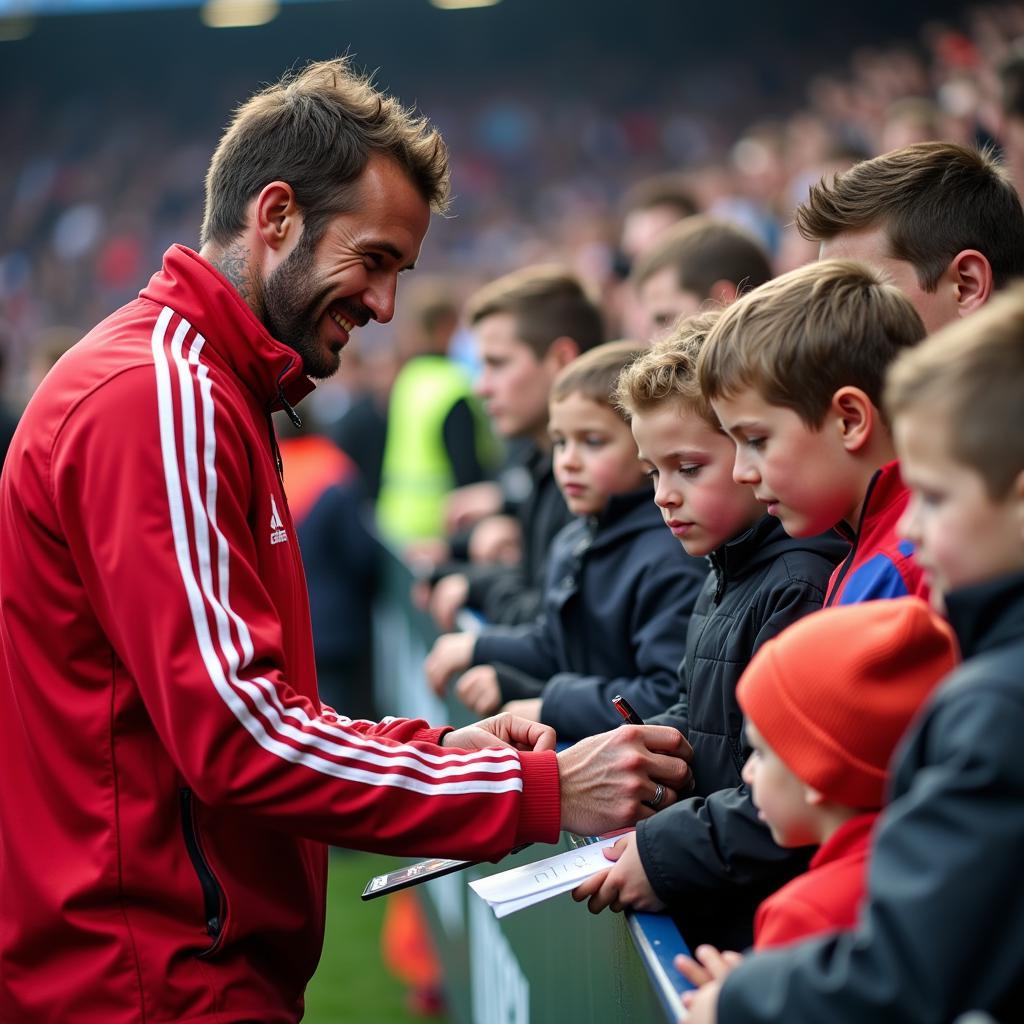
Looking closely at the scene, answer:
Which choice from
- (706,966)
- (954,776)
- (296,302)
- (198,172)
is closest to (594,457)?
(296,302)

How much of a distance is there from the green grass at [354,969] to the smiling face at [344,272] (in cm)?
356

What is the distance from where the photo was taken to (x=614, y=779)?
232 cm

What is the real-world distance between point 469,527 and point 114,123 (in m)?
19.0

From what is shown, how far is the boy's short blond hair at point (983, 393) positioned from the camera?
4.61 ft

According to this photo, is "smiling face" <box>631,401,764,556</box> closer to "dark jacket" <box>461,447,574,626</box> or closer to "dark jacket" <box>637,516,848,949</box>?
"dark jacket" <box>637,516,848,949</box>

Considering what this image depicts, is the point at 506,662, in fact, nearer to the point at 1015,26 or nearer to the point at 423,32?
the point at 1015,26

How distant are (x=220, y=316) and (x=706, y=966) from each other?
1270 mm

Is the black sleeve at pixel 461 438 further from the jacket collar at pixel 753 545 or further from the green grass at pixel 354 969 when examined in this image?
the jacket collar at pixel 753 545

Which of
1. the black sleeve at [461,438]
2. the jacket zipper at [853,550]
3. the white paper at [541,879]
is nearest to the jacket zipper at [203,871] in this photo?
the white paper at [541,879]

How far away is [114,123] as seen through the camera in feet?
76.7

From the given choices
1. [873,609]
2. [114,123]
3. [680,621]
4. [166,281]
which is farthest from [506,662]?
[114,123]

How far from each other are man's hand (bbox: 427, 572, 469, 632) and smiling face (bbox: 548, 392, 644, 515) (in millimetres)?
1712

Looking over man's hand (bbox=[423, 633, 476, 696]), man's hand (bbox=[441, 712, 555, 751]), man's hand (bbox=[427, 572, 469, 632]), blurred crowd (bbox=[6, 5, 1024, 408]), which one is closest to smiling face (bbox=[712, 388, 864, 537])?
man's hand (bbox=[441, 712, 555, 751])

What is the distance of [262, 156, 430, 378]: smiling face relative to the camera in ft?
8.14
